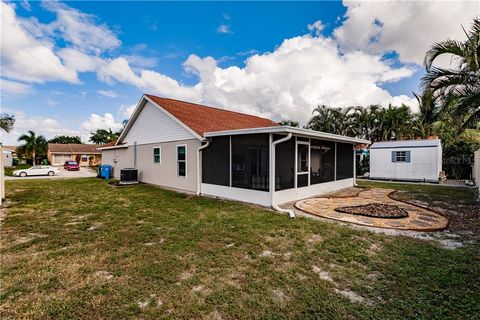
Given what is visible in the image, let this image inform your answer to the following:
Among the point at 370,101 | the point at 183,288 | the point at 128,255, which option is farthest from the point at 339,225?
the point at 370,101

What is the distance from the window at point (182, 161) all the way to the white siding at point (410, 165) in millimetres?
13516

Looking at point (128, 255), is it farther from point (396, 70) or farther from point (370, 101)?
point (370, 101)

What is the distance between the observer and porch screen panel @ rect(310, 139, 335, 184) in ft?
31.3

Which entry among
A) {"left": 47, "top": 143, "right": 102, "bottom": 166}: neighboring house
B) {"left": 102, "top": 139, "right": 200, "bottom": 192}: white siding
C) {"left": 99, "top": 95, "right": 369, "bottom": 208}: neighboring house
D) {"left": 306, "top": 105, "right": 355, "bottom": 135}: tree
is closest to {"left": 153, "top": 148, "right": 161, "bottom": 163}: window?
{"left": 99, "top": 95, "right": 369, "bottom": 208}: neighboring house

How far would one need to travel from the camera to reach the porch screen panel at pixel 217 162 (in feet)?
28.9

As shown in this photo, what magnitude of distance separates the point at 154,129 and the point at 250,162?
7.02 metres

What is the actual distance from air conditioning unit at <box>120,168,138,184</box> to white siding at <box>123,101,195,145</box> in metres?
1.81

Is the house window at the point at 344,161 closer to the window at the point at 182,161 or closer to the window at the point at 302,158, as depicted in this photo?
the window at the point at 302,158

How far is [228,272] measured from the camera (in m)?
3.46

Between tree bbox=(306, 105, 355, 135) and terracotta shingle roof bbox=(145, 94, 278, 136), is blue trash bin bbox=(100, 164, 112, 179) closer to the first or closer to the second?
terracotta shingle roof bbox=(145, 94, 278, 136)

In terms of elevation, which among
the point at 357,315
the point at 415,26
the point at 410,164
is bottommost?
the point at 357,315

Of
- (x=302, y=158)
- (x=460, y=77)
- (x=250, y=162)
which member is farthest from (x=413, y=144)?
(x=250, y=162)

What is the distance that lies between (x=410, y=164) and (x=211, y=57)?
1542cm

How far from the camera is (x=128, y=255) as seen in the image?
4.05 meters
